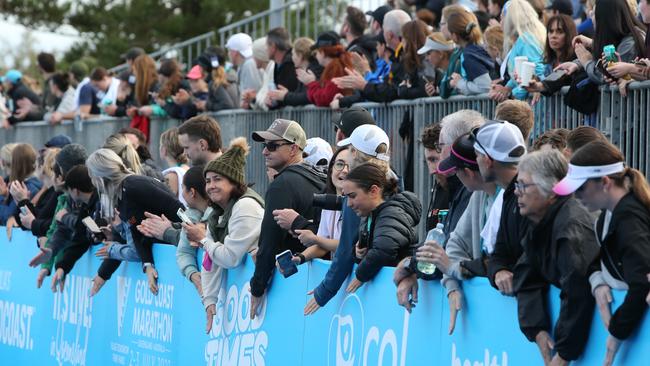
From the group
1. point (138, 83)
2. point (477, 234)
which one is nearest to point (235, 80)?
point (138, 83)

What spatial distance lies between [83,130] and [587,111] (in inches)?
447

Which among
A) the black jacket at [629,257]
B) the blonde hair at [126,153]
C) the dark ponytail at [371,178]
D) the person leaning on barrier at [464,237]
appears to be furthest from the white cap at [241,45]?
the black jacket at [629,257]

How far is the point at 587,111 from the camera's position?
30.7 ft

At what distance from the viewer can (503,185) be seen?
22.1 feet

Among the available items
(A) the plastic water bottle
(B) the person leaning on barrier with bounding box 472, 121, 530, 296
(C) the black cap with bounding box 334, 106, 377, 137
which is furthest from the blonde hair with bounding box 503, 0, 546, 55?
(B) the person leaning on barrier with bounding box 472, 121, 530, 296

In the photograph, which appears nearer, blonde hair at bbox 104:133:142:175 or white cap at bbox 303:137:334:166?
white cap at bbox 303:137:334:166

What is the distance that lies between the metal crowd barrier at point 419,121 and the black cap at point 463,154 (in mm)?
2214

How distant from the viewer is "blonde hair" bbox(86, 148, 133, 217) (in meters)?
11.6

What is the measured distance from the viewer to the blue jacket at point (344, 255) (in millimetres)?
8320

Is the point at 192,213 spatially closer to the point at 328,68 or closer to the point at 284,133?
the point at 284,133

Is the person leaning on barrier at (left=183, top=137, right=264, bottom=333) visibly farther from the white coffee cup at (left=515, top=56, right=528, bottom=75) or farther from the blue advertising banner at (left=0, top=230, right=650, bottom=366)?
the white coffee cup at (left=515, top=56, right=528, bottom=75)

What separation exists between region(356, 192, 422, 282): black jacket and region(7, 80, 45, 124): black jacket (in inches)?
571

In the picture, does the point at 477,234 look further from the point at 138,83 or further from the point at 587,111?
the point at 138,83

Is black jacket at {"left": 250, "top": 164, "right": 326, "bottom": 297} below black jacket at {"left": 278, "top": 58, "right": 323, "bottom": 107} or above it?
below
